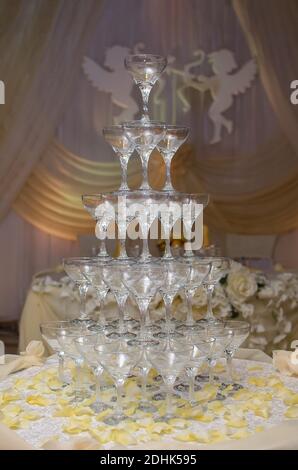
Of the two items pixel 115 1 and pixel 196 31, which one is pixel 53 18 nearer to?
pixel 115 1

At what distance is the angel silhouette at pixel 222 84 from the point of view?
5.53 m

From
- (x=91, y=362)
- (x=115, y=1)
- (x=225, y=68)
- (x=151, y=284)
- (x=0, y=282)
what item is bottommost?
(x=0, y=282)

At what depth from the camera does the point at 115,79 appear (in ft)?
18.1

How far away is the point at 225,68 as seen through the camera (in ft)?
18.2

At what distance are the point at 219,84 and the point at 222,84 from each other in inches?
0.9

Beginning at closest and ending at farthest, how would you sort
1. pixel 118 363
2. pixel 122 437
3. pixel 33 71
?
pixel 122 437, pixel 118 363, pixel 33 71

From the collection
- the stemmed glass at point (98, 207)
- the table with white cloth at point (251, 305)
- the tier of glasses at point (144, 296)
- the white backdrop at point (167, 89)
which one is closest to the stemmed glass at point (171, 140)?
the tier of glasses at point (144, 296)

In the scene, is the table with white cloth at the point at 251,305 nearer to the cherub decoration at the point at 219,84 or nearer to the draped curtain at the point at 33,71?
the draped curtain at the point at 33,71

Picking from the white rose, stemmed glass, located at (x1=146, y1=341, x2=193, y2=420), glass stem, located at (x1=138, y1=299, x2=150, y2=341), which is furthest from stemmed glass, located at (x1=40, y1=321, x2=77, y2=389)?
the white rose

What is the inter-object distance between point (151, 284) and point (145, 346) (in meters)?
0.15

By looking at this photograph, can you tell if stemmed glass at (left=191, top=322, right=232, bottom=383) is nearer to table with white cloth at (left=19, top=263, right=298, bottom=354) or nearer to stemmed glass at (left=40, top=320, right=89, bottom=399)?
stemmed glass at (left=40, top=320, right=89, bottom=399)

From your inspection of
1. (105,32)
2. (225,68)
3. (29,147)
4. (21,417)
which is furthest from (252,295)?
(105,32)

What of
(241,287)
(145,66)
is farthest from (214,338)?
(241,287)

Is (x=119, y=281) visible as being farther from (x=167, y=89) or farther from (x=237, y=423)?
(x=167, y=89)
